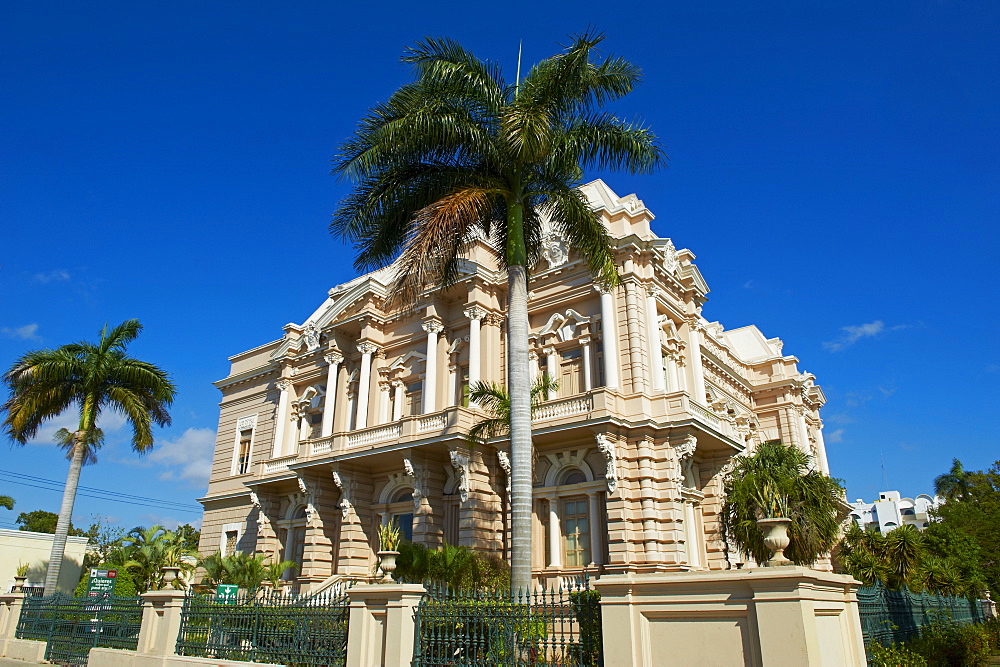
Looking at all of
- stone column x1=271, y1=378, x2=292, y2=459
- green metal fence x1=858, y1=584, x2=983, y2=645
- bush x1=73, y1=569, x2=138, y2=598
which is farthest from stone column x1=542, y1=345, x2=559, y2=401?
bush x1=73, y1=569, x2=138, y2=598

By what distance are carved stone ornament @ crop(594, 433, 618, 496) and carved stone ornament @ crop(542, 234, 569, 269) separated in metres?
6.69

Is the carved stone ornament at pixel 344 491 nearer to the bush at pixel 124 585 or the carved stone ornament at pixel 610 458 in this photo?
the bush at pixel 124 585

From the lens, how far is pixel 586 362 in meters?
22.3

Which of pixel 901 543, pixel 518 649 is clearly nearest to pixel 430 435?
pixel 518 649

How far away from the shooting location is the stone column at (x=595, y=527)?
1961 cm

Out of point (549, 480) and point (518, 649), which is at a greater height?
point (549, 480)

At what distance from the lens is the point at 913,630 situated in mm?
14789

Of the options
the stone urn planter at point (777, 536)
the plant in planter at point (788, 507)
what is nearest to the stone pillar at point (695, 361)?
the plant in planter at point (788, 507)

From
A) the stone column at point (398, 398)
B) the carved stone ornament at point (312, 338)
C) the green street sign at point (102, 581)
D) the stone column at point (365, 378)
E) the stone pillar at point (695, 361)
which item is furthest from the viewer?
the carved stone ornament at point (312, 338)

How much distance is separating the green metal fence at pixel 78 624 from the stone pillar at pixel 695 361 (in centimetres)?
1704

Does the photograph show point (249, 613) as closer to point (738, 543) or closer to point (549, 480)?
point (549, 480)

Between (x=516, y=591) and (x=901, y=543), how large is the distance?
17430mm

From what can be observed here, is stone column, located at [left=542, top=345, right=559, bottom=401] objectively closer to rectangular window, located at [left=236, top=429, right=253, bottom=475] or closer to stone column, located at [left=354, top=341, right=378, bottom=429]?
stone column, located at [left=354, top=341, right=378, bottom=429]

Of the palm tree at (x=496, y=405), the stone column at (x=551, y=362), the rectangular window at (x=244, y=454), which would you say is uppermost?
the stone column at (x=551, y=362)
